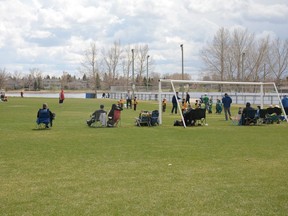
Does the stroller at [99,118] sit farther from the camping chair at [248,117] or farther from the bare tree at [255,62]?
the bare tree at [255,62]

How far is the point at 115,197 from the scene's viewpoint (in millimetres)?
6859

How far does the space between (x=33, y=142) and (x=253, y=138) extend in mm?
7540

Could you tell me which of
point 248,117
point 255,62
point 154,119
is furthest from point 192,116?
point 255,62

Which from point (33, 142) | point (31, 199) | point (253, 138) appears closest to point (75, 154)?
point (33, 142)

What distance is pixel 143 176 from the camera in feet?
27.8

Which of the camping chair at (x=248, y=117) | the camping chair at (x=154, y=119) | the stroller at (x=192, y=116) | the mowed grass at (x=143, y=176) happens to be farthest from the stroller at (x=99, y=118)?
the camping chair at (x=248, y=117)

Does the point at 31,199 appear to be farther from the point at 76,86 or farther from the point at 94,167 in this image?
the point at 76,86

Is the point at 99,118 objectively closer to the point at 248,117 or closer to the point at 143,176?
the point at 248,117

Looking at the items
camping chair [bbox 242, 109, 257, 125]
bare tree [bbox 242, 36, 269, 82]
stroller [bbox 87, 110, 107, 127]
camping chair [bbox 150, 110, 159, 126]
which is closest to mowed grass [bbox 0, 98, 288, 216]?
stroller [bbox 87, 110, 107, 127]

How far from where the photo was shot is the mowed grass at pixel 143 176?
6.36m

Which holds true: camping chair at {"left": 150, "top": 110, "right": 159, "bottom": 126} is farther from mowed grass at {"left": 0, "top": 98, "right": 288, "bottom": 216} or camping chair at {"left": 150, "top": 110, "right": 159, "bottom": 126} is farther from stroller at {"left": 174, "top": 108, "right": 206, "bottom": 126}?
mowed grass at {"left": 0, "top": 98, "right": 288, "bottom": 216}

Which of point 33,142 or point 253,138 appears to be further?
point 253,138

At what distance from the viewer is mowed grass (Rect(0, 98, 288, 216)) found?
636 cm

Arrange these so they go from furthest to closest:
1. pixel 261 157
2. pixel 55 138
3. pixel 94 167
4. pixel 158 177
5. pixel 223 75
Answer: pixel 223 75
pixel 55 138
pixel 261 157
pixel 94 167
pixel 158 177
